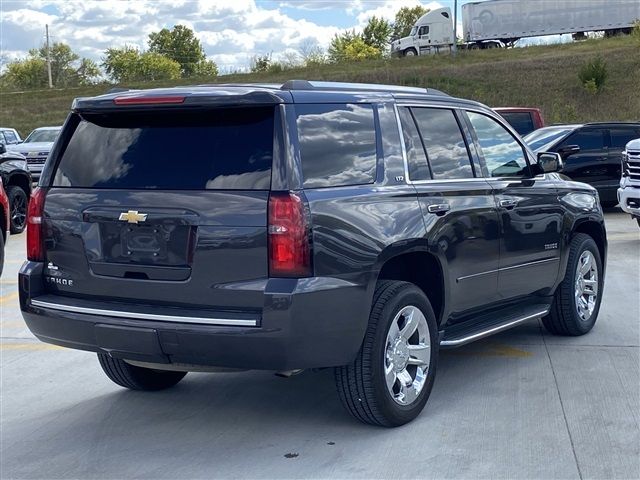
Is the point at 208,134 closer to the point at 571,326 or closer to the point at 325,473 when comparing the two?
the point at 325,473

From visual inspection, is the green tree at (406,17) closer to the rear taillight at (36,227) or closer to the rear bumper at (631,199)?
the rear bumper at (631,199)

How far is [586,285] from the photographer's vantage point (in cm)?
757

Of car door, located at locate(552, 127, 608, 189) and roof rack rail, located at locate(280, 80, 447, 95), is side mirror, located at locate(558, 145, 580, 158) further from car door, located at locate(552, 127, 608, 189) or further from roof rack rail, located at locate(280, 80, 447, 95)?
roof rack rail, located at locate(280, 80, 447, 95)

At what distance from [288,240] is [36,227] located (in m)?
1.61

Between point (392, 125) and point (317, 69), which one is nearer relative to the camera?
point (392, 125)

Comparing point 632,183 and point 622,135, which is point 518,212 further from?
point 622,135

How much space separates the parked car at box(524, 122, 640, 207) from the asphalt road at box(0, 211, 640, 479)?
Answer: 10.1 meters

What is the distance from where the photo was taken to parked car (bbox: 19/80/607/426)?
15.2ft

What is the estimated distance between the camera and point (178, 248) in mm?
4754

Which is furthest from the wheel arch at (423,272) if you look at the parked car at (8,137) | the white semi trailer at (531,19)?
the white semi trailer at (531,19)

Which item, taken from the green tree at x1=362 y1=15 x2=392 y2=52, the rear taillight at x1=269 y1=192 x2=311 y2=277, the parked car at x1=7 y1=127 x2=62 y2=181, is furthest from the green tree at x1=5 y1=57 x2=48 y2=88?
the rear taillight at x1=269 y1=192 x2=311 y2=277

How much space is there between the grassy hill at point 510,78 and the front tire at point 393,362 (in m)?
38.9

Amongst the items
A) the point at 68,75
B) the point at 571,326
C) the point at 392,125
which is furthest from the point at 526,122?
the point at 68,75

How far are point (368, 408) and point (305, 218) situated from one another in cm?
118
